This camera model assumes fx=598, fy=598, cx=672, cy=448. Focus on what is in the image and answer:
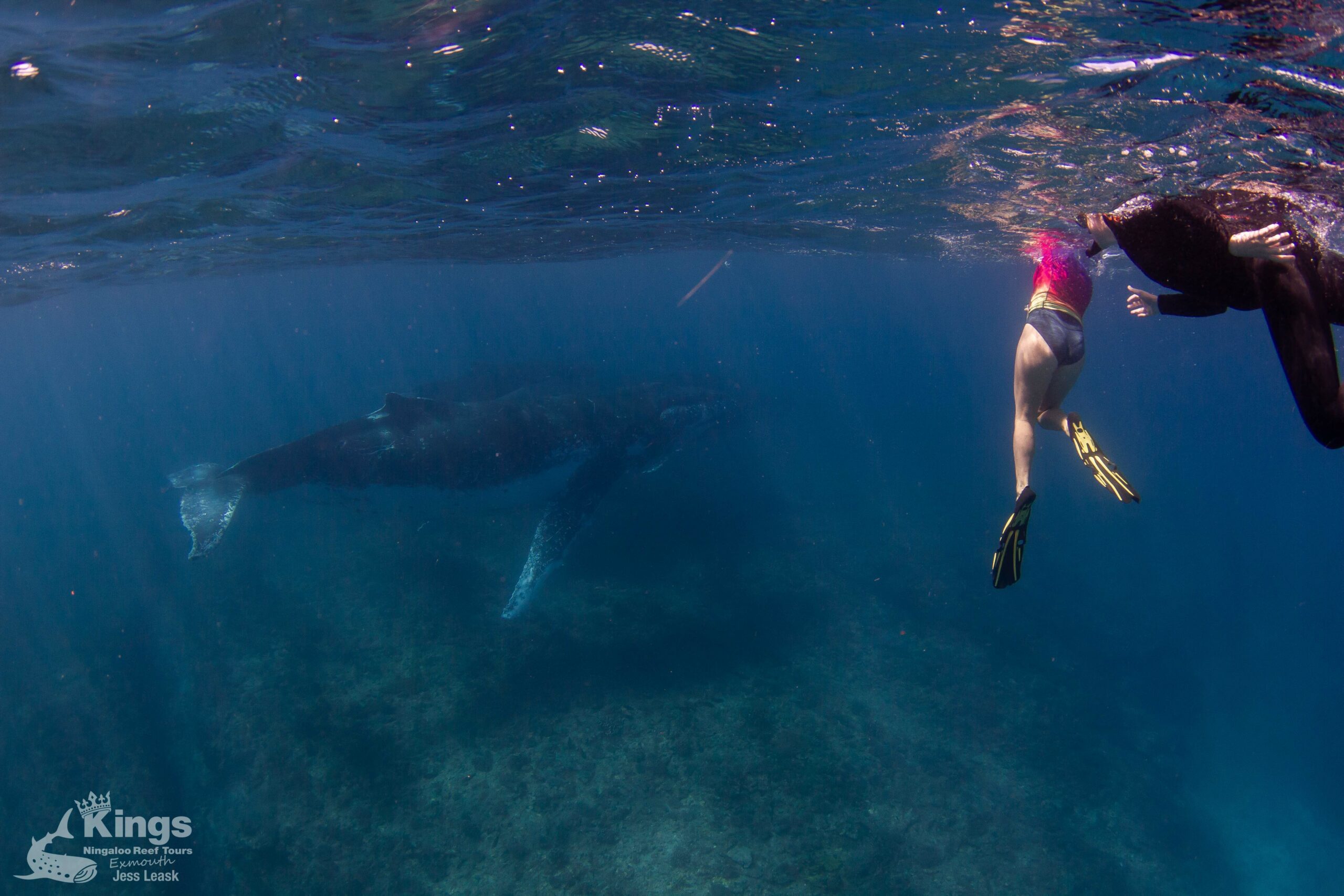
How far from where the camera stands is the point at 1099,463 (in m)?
4.87

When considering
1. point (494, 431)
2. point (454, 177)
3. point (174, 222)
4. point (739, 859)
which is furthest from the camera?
point (174, 222)

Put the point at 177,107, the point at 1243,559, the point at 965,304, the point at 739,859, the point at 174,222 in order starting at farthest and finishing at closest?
1. the point at 965,304
2. the point at 1243,559
3. the point at 174,222
4. the point at 177,107
5. the point at 739,859

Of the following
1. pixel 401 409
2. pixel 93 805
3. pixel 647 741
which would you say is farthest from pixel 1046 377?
pixel 93 805

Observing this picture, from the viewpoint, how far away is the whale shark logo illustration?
8.96 m

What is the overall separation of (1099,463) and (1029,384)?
1097mm

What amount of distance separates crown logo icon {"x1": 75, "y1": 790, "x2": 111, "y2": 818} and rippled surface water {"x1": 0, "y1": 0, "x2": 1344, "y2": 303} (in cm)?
1105

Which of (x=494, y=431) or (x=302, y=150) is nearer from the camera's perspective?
(x=302, y=150)

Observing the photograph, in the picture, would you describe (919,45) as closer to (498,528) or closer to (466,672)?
(466,672)

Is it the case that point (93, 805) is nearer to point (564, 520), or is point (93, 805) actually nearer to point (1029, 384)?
point (564, 520)

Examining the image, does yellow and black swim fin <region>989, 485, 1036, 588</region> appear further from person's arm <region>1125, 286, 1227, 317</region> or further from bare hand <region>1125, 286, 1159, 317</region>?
bare hand <region>1125, 286, 1159, 317</region>

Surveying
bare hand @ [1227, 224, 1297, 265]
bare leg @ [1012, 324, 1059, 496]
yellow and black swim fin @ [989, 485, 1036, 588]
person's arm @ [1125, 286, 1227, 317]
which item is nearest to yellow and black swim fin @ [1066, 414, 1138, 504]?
bare leg @ [1012, 324, 1059, 496]

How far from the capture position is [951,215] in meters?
20.0

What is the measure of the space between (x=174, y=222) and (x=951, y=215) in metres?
24.5

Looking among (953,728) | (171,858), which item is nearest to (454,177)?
(171,858)
